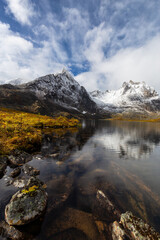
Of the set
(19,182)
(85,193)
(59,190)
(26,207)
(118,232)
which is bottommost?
(85,193)

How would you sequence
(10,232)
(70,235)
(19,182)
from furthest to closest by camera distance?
(19,182)
(70,235)
(10,232)

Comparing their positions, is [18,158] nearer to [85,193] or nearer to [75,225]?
[85,193]

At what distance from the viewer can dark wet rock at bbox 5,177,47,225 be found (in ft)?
25.0

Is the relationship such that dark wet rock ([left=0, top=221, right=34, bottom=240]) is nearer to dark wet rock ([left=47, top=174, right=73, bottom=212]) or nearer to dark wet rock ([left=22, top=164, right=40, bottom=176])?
dark wet rock ([left=47, top=174, right=73, bottom=212])

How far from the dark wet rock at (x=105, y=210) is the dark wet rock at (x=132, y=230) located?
90 cm

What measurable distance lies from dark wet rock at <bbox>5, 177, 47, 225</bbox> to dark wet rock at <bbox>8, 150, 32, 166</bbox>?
27.2ft

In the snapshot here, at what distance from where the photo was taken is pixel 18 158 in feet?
56.3

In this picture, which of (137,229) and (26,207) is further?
(26,207)

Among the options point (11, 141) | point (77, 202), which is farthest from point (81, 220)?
point (11, 141)

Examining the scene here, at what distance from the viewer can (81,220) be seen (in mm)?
8406

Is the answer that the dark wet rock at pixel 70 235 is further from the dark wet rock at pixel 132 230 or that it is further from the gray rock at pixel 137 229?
the gray rock at pixel 137 229

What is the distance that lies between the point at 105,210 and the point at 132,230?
8.64 feet

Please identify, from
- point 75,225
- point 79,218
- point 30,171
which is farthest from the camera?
point 30,171

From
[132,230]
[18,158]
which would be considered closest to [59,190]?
[132,230]
